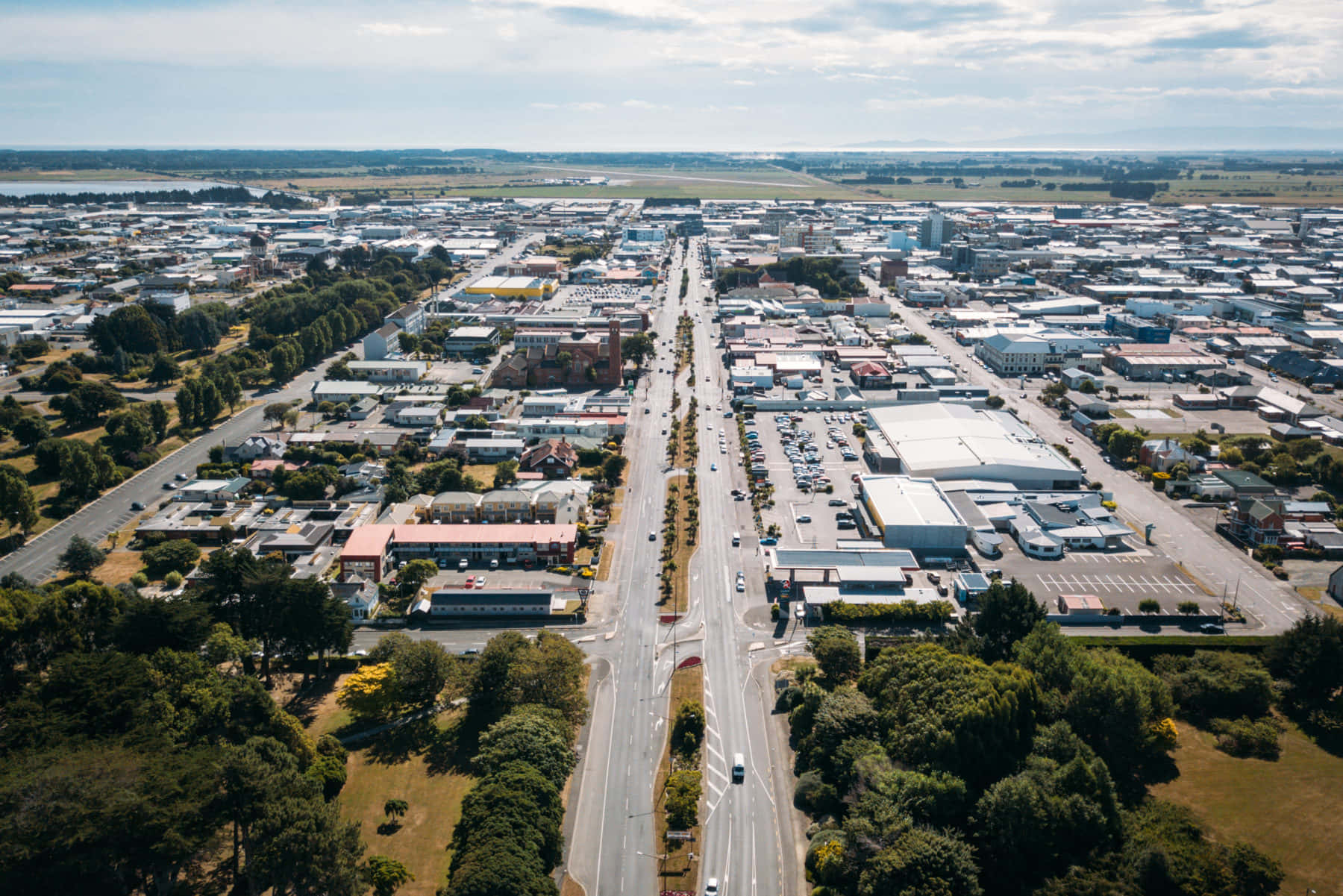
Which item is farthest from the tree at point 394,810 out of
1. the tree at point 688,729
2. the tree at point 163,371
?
the tree at point 163,371

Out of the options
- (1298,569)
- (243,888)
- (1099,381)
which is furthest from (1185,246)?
(243,888)

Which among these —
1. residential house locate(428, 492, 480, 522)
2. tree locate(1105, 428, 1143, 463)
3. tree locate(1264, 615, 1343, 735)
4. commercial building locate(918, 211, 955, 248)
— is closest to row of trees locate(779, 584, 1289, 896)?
tree locate(1264, 615, 1343, 735)

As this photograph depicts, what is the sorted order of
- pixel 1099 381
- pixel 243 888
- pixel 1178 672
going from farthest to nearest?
pixel 1099 381 → pixel 1178 672 → pixel 243 888

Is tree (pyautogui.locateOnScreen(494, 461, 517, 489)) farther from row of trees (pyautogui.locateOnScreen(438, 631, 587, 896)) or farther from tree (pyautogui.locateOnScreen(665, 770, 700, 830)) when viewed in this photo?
tree (pyautogui.locateOnScreen(665, 770, 700, 830))

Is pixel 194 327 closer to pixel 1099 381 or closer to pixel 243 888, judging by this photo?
pixel 243 888

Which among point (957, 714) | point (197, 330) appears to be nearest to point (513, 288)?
point (197, 330)

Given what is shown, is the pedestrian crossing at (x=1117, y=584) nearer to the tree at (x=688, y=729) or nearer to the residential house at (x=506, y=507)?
the tree at (x=688, y=729)

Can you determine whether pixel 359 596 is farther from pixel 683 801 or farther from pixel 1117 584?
pixel 1117 584
